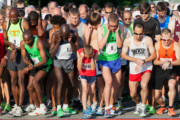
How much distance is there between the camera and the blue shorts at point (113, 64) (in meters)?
8.91

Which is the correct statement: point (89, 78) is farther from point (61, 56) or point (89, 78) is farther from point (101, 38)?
point (101, 38)

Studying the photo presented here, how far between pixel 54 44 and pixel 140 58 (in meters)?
1.87

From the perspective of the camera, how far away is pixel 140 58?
8.82m

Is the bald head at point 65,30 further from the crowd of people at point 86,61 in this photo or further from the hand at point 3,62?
the hand at point 3,62

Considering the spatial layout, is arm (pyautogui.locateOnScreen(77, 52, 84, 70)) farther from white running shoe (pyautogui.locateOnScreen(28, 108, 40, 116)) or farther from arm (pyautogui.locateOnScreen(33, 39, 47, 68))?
white running shoe (pyautogui.locateOnScreen(28, 108, 40, 116))

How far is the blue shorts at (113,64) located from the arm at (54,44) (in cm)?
103

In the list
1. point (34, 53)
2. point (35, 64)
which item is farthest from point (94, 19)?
point (35, 64)

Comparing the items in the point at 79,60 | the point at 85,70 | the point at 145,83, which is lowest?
the point at 145,83

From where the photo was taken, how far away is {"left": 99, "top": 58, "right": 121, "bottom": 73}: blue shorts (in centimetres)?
891

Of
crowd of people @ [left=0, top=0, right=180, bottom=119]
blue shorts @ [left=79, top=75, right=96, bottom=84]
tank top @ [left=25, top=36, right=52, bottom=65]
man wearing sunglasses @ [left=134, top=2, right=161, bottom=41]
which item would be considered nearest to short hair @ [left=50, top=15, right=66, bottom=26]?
crowd of people @ [left=0, top=0, right=180, bottom=119]

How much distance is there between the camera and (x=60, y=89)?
8.89 metres

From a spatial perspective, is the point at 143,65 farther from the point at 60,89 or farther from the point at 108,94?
the point at 60,89

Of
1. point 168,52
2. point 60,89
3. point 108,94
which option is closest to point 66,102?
point 60,89

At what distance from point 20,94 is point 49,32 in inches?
60.6
